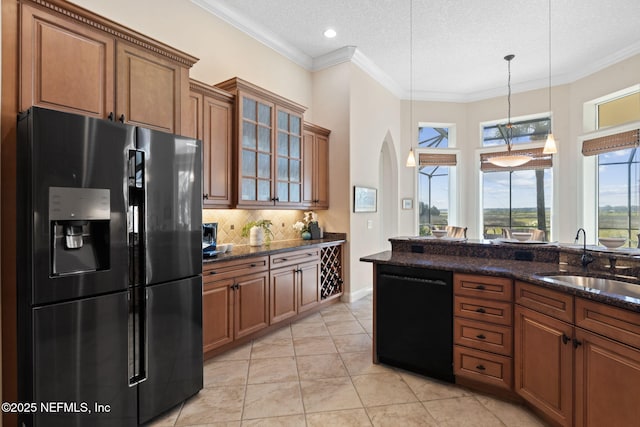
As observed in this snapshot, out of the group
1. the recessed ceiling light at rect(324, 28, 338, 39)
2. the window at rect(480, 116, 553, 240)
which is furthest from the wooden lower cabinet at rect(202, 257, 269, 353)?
the window at rect(480, 116, 553, 240)

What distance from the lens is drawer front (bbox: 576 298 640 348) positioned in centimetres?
142

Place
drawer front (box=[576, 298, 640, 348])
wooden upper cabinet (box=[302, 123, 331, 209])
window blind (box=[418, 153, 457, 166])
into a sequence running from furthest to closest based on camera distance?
window blind (box=[418, 153, 457, 166]) < wooden upper cabinet (box=[302, 123, 331, 209]) < drawer front (box=[576, 298, 640, 348])

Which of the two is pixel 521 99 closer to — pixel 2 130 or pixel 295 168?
pixel 295 168

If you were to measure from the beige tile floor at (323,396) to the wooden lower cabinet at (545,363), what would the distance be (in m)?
0.23

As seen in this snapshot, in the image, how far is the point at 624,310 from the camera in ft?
4.78

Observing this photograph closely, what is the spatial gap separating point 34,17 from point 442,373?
3558 mm

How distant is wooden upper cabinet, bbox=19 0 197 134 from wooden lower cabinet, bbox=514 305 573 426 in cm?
282

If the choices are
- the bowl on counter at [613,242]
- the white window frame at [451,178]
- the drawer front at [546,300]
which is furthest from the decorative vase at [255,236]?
the white window frame at [451,178]

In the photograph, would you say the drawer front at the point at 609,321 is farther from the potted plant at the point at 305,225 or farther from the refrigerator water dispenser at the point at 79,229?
the potted plant at the point at 305,225

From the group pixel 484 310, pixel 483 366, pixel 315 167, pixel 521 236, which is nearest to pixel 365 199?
pixel 315 167

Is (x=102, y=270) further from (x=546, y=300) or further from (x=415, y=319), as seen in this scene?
(x=546, y=300)

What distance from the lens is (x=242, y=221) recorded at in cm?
381

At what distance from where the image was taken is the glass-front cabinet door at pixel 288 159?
12.6 feet

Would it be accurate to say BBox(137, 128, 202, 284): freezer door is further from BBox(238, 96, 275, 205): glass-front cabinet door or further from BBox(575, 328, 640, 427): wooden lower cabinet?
BBox(575, 328, 640, 427): wooden lower cabinet
